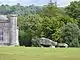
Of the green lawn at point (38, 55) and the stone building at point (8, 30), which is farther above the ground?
the stone building at point (8, 30)

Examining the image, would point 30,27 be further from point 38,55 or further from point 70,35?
point 38,55

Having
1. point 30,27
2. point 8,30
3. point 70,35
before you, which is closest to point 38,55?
point 70,35

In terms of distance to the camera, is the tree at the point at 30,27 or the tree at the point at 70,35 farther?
the tree at the point at 30,27

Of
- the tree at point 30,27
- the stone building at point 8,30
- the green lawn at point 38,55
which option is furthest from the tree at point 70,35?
the green lawn at point 38,55

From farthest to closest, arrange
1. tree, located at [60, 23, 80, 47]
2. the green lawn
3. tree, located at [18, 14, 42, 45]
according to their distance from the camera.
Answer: tree, located at [18, 14, 42, 45] → tree, located at [60, 23, 80, 47] → the green lawn

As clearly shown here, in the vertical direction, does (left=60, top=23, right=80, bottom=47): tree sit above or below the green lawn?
above

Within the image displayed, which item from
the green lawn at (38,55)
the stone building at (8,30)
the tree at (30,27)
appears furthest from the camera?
the tree at (30,27)

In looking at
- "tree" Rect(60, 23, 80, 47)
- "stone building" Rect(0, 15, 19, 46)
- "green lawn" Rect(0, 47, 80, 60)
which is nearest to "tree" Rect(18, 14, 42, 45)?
"stone building" Rect(0, 15, 19, 46)

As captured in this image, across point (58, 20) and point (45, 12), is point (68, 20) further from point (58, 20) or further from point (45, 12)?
point (45, 12)

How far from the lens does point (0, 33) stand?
16.4 m

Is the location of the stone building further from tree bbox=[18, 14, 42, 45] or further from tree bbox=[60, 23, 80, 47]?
tree bbox=[60, 23, 80, 47]

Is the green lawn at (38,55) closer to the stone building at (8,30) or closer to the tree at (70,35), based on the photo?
the tree at (70,35)

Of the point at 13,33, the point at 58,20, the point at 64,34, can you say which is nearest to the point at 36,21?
the point at 58,20

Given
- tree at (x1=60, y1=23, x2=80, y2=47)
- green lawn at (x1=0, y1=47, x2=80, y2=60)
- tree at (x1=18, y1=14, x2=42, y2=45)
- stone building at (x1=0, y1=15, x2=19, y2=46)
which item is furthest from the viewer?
tree at (x1=18, y1=14, x2=42, y2=45)
